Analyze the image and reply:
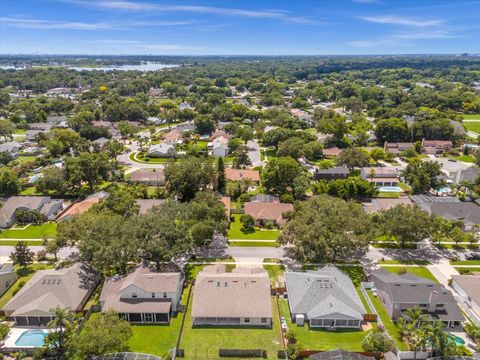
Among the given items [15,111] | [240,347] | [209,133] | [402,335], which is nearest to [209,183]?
[240,347]

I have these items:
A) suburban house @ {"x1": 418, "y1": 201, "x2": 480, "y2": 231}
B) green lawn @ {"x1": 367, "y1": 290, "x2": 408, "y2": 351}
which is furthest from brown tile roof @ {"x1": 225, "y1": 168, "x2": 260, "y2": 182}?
green lawn @ {"x1": 367, "y1": 290, "x2": 408, "y2": 351}

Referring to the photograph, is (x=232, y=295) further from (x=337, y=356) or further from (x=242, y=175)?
(x=242, y=175)

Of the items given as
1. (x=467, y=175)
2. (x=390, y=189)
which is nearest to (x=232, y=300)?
(x=390, y=189)

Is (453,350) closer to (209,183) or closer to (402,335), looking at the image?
(402,335)

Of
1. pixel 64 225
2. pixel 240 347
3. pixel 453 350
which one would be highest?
pixel 64 225

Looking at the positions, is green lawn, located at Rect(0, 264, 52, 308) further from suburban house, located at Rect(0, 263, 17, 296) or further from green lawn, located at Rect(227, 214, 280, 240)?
green lawn, located at Rect(227, 214, 280, 240)
